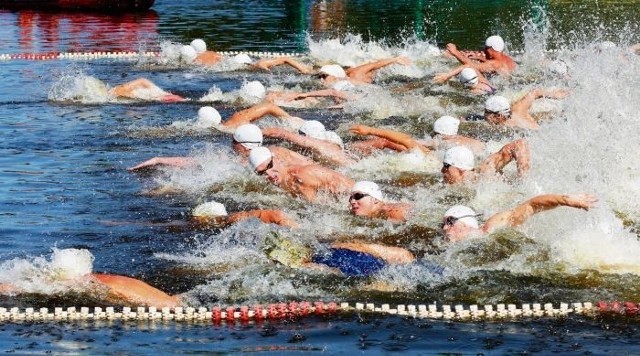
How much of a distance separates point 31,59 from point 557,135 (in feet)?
46.9

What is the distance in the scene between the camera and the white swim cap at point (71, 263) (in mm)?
9031

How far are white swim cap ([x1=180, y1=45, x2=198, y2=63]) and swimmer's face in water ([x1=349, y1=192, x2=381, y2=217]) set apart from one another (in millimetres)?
12933

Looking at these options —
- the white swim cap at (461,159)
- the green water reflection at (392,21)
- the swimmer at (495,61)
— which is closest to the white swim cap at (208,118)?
the white swim cap at (461,159)

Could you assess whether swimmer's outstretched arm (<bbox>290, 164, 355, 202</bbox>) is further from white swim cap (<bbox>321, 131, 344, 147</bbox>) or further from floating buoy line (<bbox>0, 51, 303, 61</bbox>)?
floating buoy line (<bbox>0, 51, 303, 61</bbox>)

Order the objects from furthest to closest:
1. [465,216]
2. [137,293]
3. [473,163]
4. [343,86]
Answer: [343,86] → [473,163] → [465,216] → [137,293]

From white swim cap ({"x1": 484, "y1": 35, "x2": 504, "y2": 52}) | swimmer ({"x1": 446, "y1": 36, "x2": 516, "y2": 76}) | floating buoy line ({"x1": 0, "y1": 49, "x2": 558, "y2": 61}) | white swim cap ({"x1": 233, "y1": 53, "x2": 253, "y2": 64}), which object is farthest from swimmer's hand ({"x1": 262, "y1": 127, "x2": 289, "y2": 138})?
floating buoy line ({"x1": 0, "y1": 49, "x2": 558, "y2": 61})

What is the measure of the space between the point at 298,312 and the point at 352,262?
94 cm

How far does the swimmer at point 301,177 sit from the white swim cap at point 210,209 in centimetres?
86

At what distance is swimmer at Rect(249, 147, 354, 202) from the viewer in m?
12.1

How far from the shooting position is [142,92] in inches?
749

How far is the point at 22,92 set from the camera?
2006cm

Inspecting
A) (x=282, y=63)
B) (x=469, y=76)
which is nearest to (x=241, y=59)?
(x=282, y=63)

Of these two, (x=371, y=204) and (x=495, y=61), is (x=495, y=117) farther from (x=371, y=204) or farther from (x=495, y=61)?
(x=495, y=61)

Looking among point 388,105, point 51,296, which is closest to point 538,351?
point 51,296
